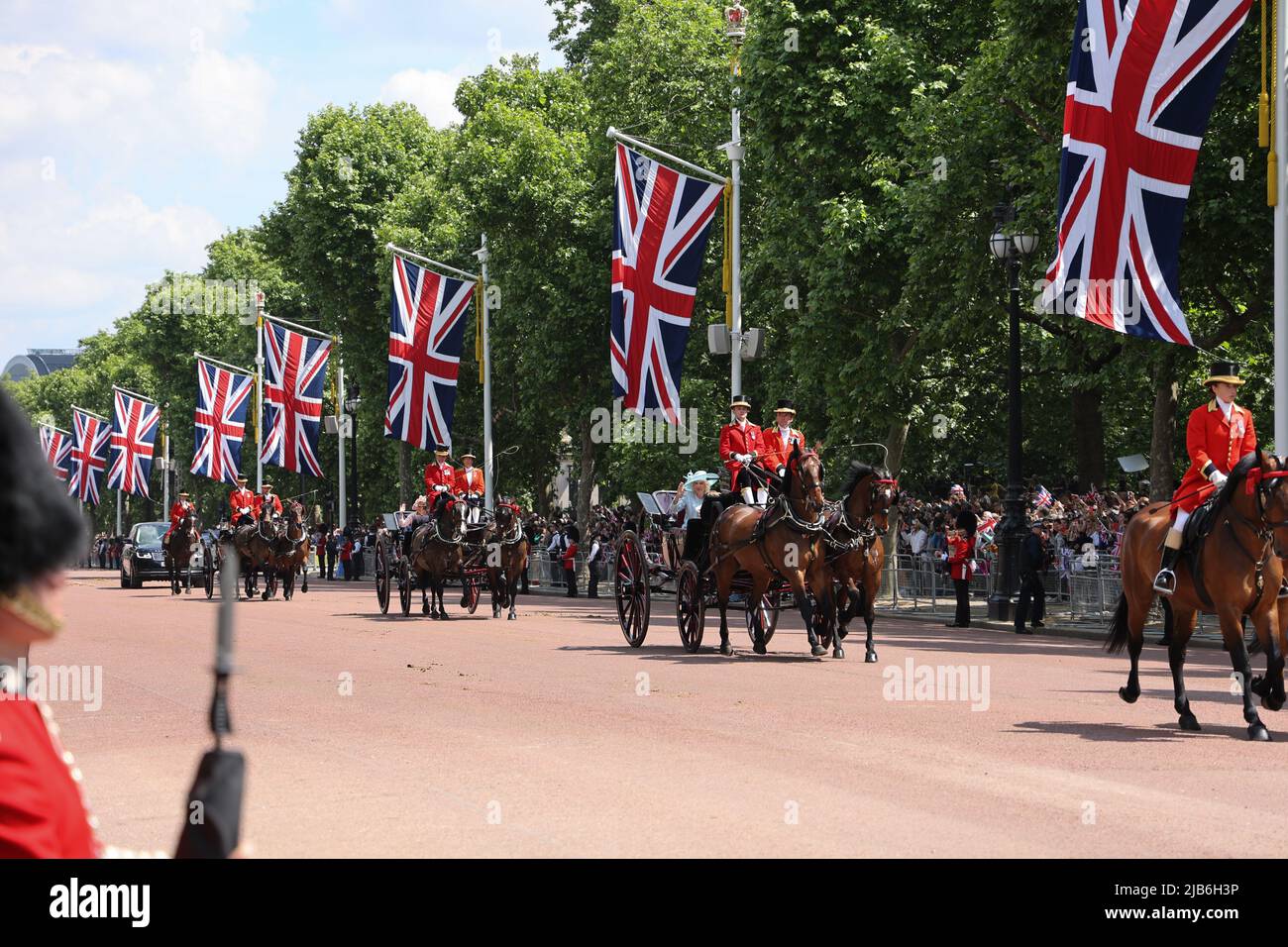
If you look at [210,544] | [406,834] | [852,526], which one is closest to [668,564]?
[852,526]

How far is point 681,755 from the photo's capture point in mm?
10531

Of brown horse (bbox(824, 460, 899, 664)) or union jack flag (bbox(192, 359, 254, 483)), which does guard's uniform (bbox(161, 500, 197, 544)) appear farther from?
brown horse (bbox(824, 460, 899, 664))

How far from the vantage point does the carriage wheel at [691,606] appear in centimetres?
1902

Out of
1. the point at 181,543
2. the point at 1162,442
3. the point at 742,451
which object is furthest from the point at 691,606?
the point at 181,543

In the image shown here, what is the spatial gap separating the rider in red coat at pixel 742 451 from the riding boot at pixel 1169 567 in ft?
22.3

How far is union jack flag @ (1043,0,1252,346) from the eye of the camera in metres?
19.3

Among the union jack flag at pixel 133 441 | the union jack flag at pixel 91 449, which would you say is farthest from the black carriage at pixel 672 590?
the union jack flag at pixel 91 449

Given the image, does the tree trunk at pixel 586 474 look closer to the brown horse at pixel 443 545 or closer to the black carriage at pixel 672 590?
the brown horse at pixel 443 545

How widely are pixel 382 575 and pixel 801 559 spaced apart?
48.5 feet

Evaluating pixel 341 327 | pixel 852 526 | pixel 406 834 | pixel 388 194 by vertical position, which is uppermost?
pixel 388 194

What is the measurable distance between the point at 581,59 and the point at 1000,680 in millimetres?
53000
